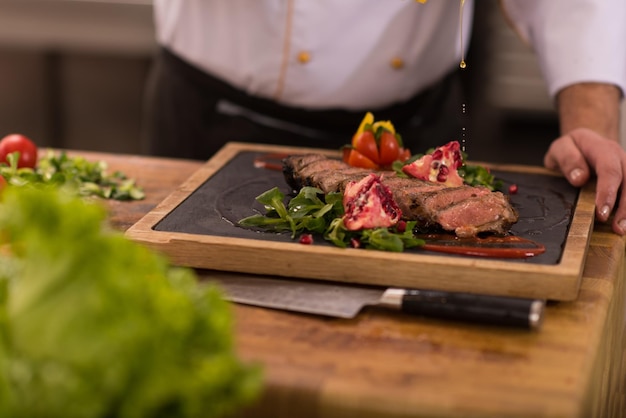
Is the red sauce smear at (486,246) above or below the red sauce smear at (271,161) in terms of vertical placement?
above

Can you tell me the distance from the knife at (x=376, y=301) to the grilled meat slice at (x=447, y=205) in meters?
0.22

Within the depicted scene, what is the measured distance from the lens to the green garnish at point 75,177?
2.18 meters

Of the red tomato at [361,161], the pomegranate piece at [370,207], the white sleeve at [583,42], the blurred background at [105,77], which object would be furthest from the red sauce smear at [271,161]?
the blurred background at [105,77]

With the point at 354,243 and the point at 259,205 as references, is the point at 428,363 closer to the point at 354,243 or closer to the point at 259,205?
the point at 354,243

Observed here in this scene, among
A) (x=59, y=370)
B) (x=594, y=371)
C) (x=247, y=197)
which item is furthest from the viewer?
(x=247, y=197)

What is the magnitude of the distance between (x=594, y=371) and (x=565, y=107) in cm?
122

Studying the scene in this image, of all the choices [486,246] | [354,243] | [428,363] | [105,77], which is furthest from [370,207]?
[105,77]

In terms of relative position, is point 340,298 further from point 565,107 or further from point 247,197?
point 565,107

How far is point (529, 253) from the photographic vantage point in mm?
1695

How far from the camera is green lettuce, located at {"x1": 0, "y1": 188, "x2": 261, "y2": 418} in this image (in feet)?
3.38

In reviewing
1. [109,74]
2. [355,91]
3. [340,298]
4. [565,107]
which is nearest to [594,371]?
[340,298]

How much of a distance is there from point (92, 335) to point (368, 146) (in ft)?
4.13

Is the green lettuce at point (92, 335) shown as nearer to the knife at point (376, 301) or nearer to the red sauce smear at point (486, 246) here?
the knife at point (376, 301)

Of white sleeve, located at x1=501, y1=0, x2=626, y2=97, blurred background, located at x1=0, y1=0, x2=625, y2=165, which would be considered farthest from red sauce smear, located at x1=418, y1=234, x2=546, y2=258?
blurred background, located at x1=0, y1=0, x2=625, y2=165
